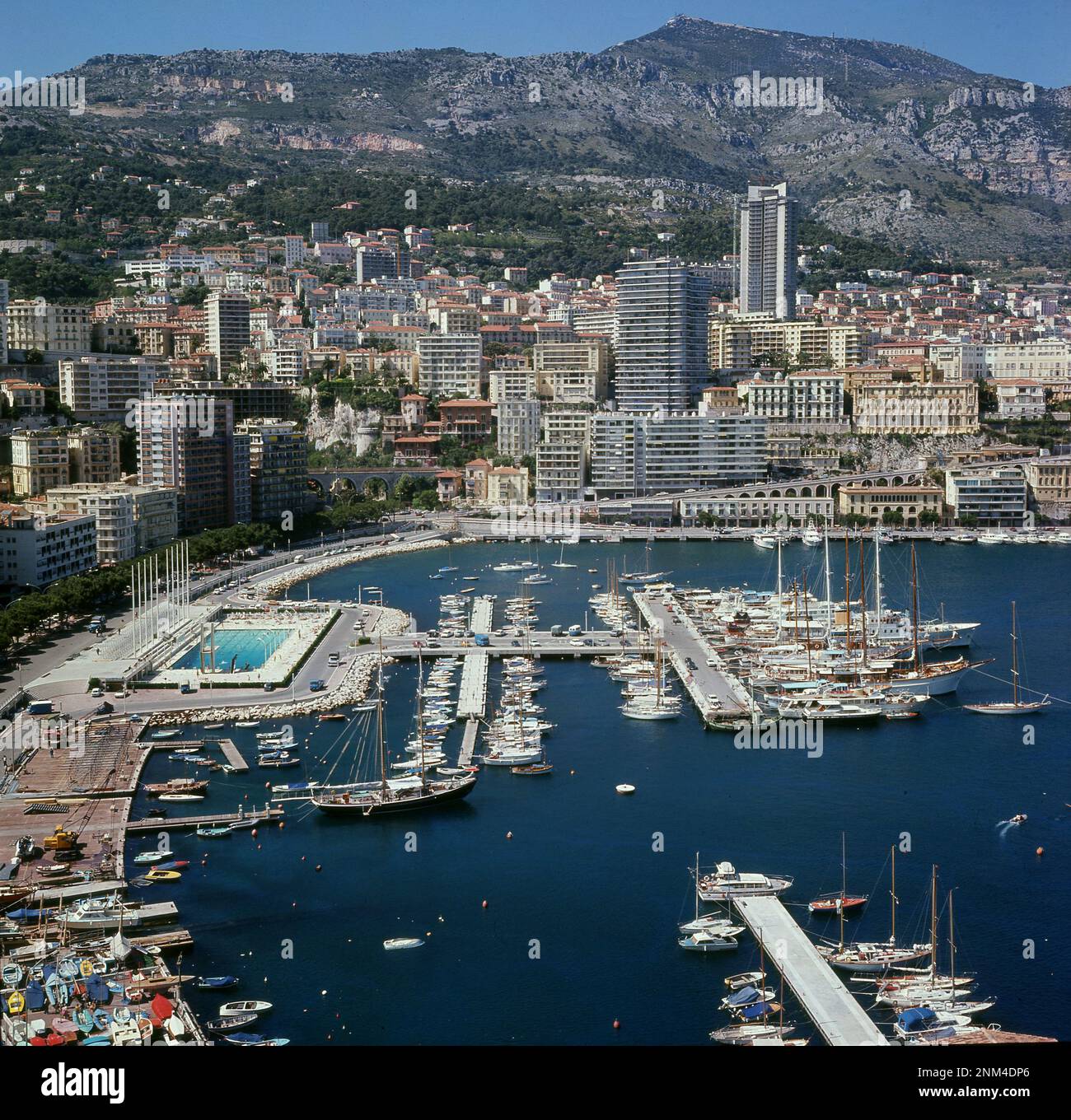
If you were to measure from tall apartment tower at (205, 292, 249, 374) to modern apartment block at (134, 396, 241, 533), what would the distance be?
1027 cm

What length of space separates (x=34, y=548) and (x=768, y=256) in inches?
1308

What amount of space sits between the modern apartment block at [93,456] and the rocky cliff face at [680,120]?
35.8 meters

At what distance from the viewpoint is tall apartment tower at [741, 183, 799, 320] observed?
45688 mm

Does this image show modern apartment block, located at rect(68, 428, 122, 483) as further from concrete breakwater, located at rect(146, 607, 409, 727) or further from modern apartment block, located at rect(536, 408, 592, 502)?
concrete breakwater, located at rect(146, 607, 409, 727)

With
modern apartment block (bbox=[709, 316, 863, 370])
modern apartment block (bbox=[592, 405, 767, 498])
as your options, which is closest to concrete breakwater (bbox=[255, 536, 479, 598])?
modern apartment block (bbox=[592, 405, 767, 498])

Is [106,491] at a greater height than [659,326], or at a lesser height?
lesser

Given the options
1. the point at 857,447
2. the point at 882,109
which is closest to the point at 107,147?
the point at 857,447

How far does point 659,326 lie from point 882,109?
43865 mm

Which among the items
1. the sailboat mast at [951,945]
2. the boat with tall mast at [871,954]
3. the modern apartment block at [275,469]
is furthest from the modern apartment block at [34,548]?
the sailboat mast at [951,945]

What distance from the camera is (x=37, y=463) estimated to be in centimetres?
2186

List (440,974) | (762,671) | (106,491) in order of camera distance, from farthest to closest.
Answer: (106,491), (762,671), (440,974)

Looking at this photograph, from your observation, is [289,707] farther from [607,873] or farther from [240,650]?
[607,873]
